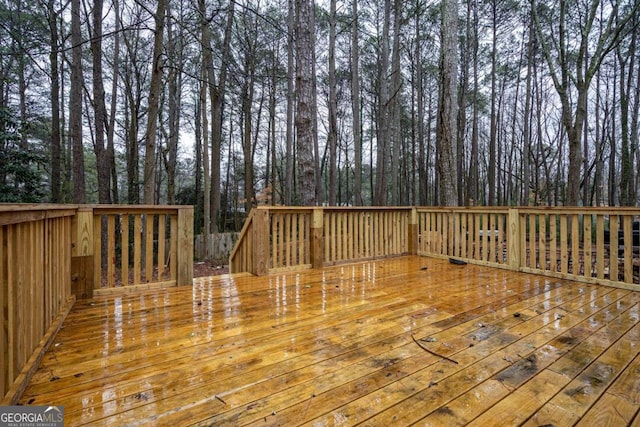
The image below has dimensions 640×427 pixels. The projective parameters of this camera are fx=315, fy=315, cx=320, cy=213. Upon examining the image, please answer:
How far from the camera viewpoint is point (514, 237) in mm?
4047

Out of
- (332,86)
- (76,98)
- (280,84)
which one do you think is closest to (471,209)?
(76,98)

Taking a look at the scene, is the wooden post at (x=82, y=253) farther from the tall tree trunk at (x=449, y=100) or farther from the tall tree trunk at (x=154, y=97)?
the tall tree trunk at (x=449, y=100)

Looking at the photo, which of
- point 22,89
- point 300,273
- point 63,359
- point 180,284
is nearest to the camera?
point 63,359

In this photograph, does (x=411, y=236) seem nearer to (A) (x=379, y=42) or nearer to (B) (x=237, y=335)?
(B) (x=237, y=335)

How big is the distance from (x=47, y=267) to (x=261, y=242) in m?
2.07

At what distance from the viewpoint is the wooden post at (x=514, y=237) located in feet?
13.2

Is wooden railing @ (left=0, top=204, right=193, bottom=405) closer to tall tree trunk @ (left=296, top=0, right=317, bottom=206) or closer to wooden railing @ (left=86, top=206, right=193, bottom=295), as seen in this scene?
wooden railing @ (left=86, top=206, right=193, bottom=295)

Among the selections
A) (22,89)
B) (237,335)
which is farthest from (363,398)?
(22,89)

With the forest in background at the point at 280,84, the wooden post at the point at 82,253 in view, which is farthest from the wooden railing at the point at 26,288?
the forest in background at the point at 280,84

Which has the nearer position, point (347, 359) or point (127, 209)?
Answer: point (347, 359)

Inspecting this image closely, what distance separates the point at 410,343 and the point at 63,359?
6.37 feet

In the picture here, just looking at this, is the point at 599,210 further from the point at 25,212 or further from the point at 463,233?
the point at 25,212

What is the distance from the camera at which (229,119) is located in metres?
16.5

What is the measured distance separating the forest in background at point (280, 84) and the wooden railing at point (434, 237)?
2.54ft
